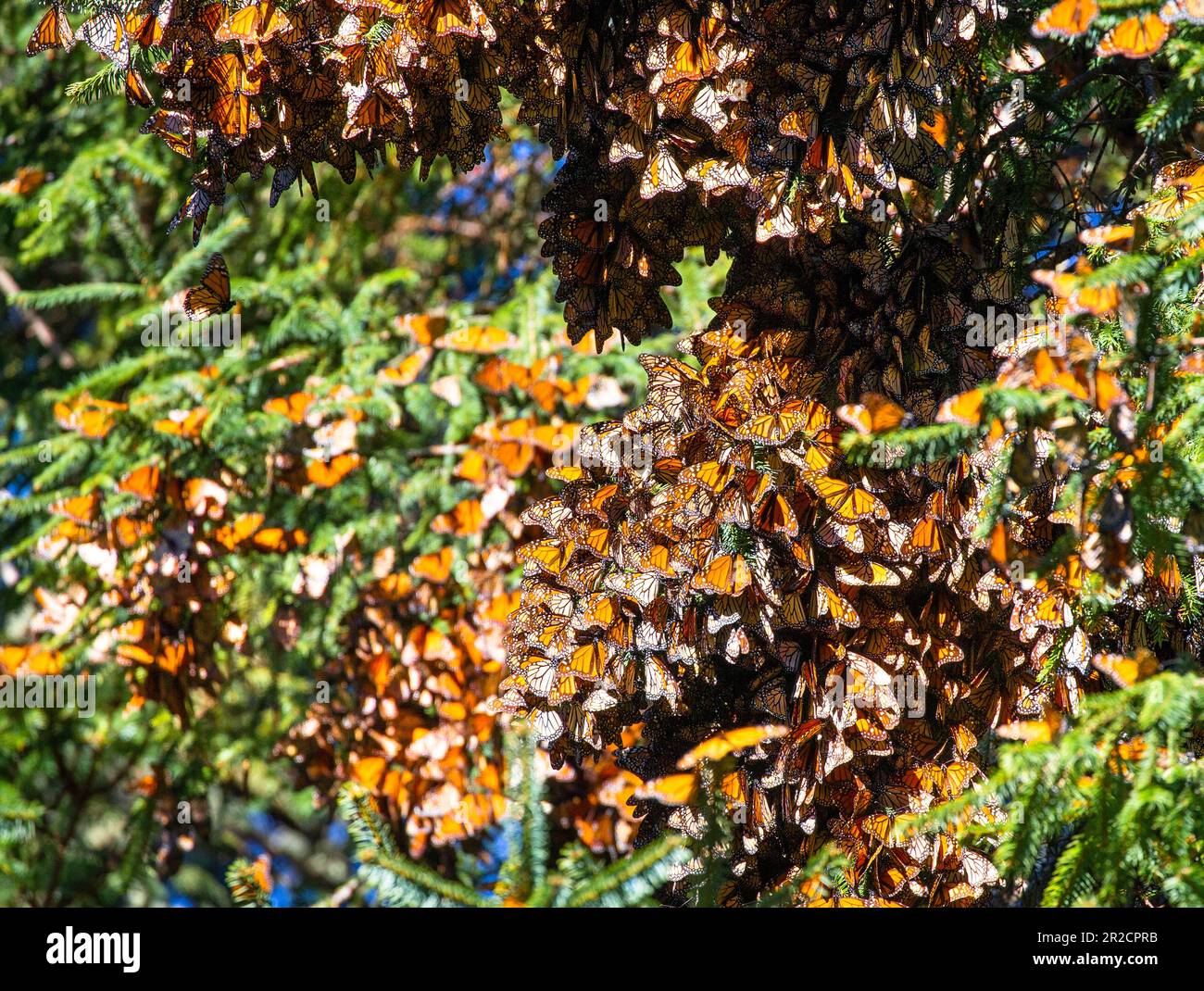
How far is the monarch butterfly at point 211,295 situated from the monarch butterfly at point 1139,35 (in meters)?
0.85

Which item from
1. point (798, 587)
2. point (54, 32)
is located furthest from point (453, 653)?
point (54, 32)

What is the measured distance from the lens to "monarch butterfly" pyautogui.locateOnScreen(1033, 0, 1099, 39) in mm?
780

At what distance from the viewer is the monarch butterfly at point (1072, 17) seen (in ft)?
2.56

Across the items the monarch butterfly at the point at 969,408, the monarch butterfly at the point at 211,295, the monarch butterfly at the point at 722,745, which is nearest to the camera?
the monarch butterfly at the point at 969,408

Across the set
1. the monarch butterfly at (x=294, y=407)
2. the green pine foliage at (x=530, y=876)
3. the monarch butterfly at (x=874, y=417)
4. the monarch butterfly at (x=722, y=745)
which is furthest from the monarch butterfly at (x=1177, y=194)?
the monarch butterfly at (x=294, y=407)

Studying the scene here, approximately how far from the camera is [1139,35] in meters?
0.79

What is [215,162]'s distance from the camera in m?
1.00

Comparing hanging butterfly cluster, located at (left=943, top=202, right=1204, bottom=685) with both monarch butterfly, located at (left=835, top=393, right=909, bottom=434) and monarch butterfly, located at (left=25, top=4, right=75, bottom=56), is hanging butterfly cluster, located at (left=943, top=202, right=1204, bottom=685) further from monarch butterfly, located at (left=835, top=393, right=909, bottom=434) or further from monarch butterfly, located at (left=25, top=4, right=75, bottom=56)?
monarch butterfly, located at (left=25, top=4, right=75, bottom=56)

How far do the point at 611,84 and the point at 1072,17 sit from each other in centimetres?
41

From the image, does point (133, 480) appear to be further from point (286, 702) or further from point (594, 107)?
point (594, 107)

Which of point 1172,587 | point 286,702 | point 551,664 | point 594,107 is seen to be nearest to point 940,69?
point 594,107

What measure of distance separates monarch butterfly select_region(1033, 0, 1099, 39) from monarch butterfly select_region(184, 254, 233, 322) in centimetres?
81

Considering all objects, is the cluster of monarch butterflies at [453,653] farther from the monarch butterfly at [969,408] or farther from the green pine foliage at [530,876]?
the monarch butterfly at [969,408]

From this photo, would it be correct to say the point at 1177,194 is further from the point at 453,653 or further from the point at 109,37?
the point at 453,653
